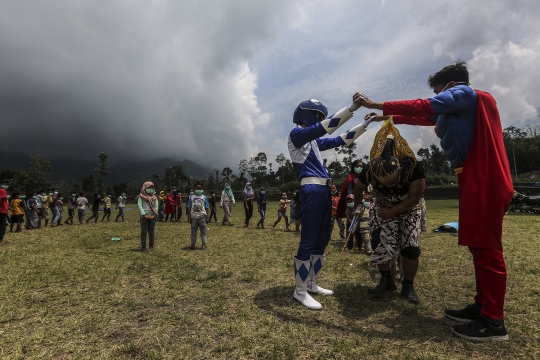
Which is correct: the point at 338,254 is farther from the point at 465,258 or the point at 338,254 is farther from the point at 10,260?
the point at 10,260

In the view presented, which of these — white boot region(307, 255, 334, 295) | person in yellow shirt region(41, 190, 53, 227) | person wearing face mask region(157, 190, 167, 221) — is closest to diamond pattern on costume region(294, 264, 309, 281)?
white boot region(307, 255, 334, 295)

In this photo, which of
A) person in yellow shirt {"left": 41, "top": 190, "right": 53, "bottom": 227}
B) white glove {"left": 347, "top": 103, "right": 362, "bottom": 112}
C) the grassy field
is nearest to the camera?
the grassy field

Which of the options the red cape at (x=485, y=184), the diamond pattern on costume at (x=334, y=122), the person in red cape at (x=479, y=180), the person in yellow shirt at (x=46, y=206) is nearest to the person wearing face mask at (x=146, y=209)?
the diamond pattern on costume at (x=334, y=122)

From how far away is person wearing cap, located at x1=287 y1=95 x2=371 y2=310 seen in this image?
3448 mm

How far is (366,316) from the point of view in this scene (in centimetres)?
311

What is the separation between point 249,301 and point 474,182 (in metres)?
2.83

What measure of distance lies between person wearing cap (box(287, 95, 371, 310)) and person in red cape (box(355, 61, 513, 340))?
2.74 ft

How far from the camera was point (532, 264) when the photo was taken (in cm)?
523

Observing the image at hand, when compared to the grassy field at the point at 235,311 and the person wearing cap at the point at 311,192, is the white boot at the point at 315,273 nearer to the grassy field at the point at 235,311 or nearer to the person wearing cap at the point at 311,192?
the person wearing cap at the point at 311,192

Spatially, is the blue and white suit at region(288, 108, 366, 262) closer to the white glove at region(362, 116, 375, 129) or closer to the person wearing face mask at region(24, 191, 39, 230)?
the white glove at region(362, 116, 375, 129)

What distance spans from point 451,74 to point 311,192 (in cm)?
Result: 199

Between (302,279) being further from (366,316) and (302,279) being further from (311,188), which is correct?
(311,188)

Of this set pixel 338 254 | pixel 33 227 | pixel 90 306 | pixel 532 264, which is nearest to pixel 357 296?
pixel 338 254

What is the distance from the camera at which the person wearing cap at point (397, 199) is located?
3.30 metres
